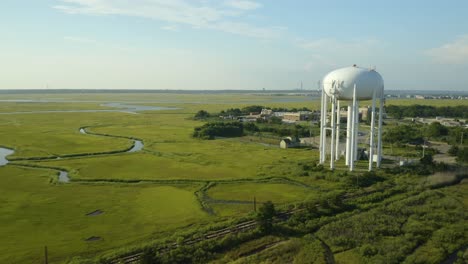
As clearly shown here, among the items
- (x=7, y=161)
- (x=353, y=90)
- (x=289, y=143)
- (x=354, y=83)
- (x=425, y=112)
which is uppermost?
(x=354, y=83)

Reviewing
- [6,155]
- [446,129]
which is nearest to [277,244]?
[6,155]

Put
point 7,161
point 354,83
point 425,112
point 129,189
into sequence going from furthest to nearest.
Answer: point 425,112 < point 7,161 < point 354,83 < point 129,189

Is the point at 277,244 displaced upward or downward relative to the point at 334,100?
downward

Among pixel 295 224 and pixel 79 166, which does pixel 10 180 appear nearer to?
pixel 79 166

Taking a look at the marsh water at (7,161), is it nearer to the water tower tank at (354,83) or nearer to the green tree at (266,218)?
the green tree at (266,218)

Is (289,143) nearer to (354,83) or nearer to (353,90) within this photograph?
(353,90)

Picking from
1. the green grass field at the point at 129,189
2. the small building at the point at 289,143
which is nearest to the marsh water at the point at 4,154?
the green grass field at the point at 129,189

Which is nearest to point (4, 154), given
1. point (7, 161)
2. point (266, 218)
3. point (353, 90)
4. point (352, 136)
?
point (7, 161)
